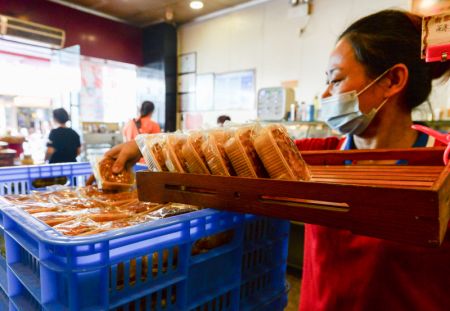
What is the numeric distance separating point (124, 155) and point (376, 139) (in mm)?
908

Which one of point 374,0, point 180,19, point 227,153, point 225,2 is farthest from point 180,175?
point 180,19

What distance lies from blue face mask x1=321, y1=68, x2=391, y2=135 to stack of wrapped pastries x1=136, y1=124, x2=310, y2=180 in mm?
659

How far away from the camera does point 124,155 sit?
2.98 feet

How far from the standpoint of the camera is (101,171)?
91 cm

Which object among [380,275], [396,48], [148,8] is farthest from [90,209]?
[148,8]

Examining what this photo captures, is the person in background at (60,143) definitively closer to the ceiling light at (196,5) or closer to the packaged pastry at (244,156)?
the ceiling light at (196,5)

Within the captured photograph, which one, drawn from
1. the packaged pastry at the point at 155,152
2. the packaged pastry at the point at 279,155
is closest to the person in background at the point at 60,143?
the packaged pastry at the point at 155,152

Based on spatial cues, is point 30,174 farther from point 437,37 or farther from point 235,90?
point 235,90

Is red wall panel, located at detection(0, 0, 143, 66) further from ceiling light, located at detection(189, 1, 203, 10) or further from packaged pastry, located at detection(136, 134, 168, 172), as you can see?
packaged pastry, located at detection(136, 134, 168, 172)

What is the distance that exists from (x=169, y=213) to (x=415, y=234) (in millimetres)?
439

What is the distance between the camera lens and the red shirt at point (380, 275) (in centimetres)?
71

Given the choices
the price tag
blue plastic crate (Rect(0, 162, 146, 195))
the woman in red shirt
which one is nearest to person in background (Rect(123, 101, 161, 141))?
blue plastic crate (Rect(0, 162, 146, 195))

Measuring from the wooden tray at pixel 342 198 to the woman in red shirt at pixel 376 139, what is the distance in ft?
0.85

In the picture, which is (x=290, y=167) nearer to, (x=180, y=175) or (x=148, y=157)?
(x=180, y=175)
